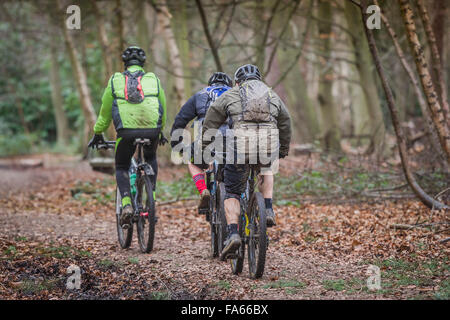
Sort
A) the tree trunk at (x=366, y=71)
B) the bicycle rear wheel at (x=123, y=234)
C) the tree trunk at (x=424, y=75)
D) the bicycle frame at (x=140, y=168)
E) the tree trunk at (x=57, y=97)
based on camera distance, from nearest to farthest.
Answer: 1. the bicycle frame at (x=140, y=168)
2. the bicycle rear wheel at (x=123, y=234)
3. the tree trunk at (x=424, y=75)
4. the tree trunk at (x=366, y=71)
5. the tree trunk at (x=57, y=97)

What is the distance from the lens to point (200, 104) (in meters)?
6.30

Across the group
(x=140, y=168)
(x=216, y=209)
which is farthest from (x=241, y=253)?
(x=140, y=168)

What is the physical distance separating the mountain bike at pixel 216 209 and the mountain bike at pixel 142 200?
0.64m

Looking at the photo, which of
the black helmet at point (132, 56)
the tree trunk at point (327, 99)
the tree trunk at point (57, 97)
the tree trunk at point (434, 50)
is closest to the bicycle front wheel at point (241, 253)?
the black helmet at point (132, 56)

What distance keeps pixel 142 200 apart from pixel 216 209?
1.06 metres

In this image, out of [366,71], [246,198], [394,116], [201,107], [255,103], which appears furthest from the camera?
[366,71]

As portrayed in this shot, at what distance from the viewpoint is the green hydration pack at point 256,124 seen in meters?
5.15

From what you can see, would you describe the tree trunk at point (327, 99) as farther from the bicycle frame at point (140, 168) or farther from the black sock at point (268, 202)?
the black sock at point (268, 202)

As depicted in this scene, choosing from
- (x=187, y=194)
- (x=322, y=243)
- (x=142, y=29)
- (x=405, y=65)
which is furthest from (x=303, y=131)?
(x=322, y=243)

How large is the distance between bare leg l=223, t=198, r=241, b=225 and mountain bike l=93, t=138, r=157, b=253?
1.28 m

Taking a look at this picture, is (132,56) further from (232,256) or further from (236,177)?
(232,256)

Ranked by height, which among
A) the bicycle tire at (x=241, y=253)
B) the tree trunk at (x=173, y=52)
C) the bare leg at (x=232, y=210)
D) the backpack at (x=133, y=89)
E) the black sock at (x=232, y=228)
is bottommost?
the bicycle tire at (x=241, y=253)

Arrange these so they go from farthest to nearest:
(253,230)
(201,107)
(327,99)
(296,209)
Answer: (327,99) → (296,209) → (201,107) → (253,230)
